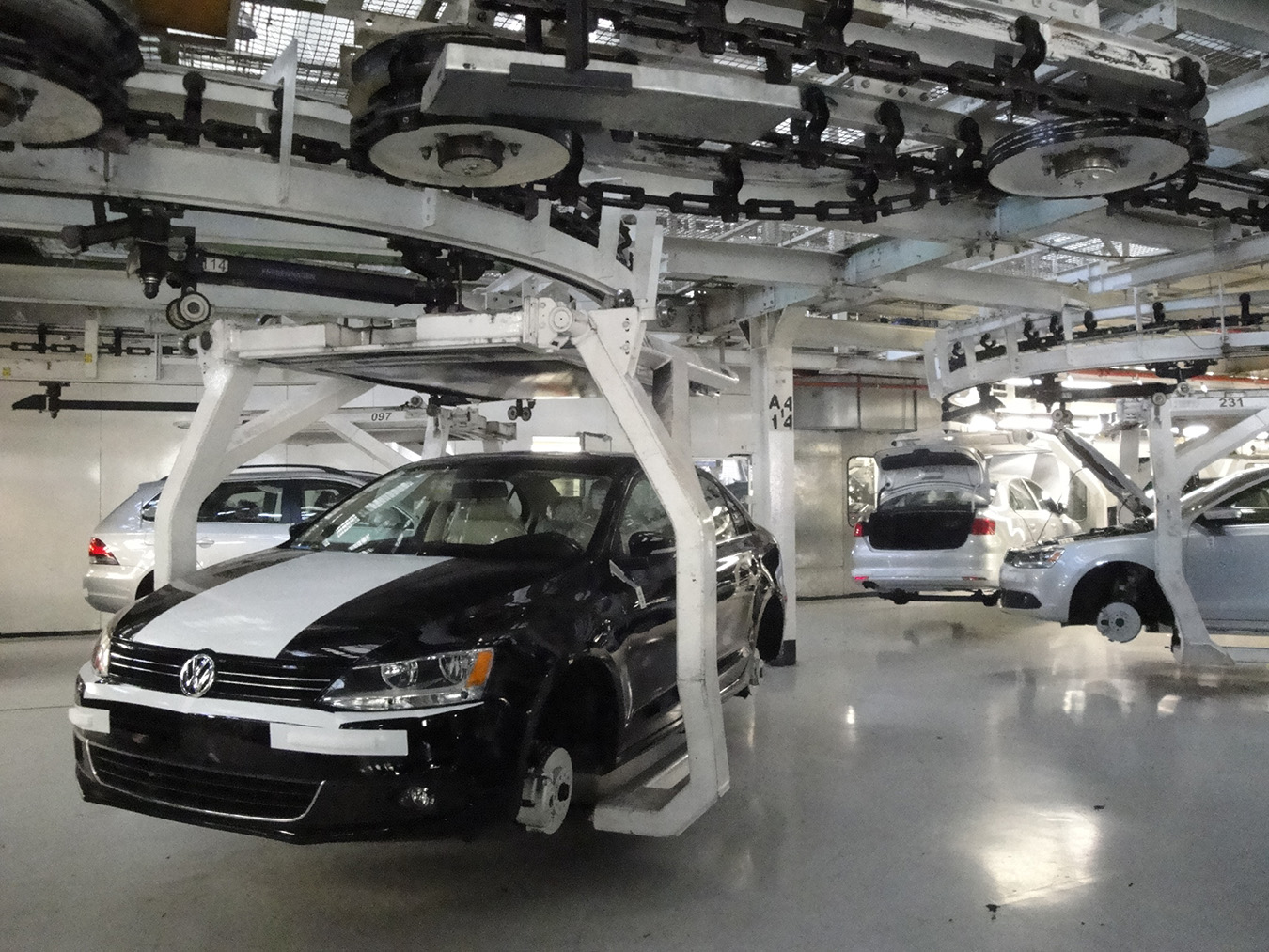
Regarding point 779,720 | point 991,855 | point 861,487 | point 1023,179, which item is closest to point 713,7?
point 1023,179

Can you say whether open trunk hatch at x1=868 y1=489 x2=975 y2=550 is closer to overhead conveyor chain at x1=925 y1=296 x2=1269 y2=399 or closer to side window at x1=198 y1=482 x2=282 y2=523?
overhead conveyor chain at x1=925 y1=296 x2=1269 y2=399

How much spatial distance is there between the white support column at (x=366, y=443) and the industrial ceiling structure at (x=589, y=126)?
159 centimetres

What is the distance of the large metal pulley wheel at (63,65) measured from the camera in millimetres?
2605

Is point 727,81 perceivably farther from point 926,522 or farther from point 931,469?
point 931,469

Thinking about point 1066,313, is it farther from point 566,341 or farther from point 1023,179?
point 566,341

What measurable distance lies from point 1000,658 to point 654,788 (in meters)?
4.89

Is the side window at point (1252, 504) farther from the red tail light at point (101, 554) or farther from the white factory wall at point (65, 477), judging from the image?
the red tail light at point (101, 554)

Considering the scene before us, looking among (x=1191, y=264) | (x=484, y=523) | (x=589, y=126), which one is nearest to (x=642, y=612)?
(x=484, y=523)

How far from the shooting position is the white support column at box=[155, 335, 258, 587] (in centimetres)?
369

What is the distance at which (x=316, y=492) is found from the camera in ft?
25.7

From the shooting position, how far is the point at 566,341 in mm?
3158

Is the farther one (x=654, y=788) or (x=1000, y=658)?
(x=1000, y=658)

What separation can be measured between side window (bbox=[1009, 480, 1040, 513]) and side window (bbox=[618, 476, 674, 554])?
5.84 meters

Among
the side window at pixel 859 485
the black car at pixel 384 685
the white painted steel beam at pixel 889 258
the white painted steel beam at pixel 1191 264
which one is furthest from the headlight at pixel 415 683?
the side window at pixel 859 485
